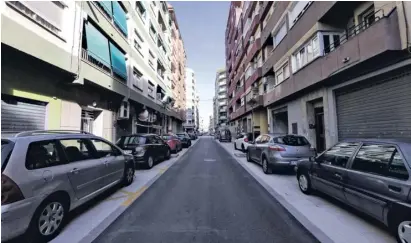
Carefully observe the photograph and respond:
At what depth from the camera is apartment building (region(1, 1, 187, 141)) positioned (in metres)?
7.04

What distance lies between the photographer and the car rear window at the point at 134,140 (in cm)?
1002

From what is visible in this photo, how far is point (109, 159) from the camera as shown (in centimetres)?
563

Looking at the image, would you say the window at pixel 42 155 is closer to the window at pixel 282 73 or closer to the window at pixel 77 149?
the window at pixel 77 149

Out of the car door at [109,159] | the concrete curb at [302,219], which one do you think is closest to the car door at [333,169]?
the concrete curb at [302,219]

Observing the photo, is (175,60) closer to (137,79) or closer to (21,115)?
(137,79)

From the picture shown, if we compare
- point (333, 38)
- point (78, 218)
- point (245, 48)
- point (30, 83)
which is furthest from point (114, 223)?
point (245, 48)

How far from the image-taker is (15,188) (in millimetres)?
2945

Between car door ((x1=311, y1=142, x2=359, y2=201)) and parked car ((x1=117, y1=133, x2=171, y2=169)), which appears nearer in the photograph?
car door ((x1=311, y1=142, x2=359, y2=201))

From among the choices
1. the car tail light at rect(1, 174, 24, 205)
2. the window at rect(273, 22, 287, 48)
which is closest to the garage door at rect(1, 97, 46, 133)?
the car tail light at rect(1, 174, 24, 205)

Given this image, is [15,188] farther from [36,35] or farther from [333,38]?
[333,38]

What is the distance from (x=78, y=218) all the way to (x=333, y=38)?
12.1 m

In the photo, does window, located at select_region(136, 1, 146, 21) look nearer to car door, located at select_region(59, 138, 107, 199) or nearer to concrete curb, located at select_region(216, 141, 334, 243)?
car door, located at select_region(59, 138, 107, 199)

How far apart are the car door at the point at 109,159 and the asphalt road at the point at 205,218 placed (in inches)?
35.4

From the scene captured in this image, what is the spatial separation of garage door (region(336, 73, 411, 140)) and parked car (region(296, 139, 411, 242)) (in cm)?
372
